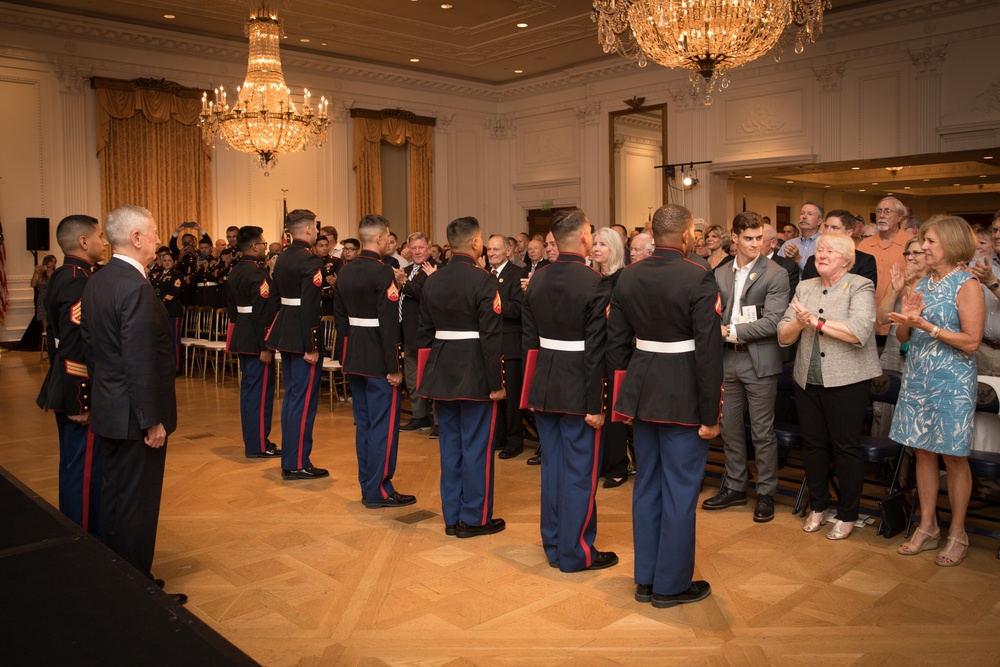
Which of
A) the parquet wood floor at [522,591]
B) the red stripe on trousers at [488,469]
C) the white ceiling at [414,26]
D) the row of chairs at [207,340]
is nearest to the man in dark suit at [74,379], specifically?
the parquet wood floor at [522,591]

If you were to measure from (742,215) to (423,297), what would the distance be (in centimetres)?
181

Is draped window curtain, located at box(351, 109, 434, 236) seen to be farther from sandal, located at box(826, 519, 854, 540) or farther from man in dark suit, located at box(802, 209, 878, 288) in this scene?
sandal, located at box(826, 519, 854, 540)

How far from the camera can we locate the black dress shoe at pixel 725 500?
15.6 ft

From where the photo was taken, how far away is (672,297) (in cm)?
327

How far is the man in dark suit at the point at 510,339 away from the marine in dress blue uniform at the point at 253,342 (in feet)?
5.53

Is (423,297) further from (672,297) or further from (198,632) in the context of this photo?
(198,632)

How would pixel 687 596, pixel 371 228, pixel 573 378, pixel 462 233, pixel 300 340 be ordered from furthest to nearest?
1. pixel 300 340
2. pixel 371 228
3. pixel 462 233
4. pixel 573 378
5. pixel 687 596

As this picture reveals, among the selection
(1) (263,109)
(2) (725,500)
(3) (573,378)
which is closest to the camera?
(3) (573,378)

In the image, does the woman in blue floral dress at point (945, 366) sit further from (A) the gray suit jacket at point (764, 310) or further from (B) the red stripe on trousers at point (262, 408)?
(B) the red stripe on trousers at point (262, 408)

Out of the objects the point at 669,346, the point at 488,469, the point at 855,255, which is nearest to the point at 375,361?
the point at 488,469

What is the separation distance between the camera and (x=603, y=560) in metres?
3.91

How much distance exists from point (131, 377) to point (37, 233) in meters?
10.2

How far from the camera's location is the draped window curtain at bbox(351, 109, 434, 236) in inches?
595

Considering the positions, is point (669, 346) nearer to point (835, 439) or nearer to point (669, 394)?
point (669, 394)
